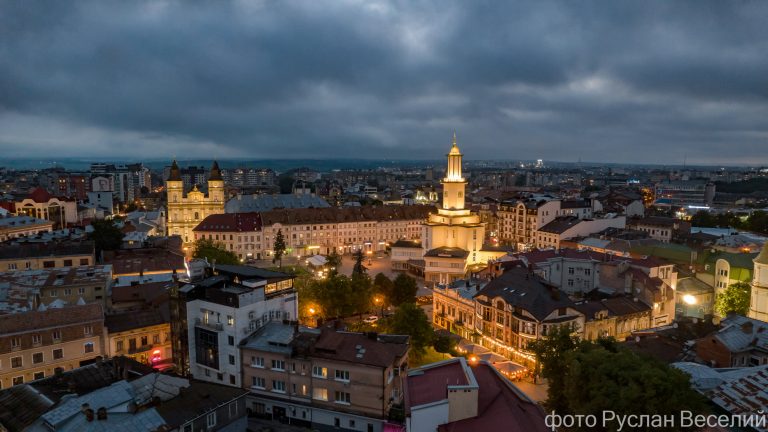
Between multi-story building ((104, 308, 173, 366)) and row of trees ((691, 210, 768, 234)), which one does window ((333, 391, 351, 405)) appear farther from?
row of trees ((691, 210, 768, 234))

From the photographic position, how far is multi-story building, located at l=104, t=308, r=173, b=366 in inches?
1323

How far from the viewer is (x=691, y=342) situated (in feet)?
111

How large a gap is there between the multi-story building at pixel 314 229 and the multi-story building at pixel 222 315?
49.6 meters

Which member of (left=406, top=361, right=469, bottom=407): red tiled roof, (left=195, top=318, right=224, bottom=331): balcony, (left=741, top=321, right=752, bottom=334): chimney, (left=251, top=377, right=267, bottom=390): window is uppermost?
(left=406, top=361, right=469, bottom=407): red tiled roof

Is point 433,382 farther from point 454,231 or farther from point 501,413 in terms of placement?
point 454,231

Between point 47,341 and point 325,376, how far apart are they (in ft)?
59.3

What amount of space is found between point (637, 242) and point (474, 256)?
20.8m

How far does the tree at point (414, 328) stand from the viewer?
116ft

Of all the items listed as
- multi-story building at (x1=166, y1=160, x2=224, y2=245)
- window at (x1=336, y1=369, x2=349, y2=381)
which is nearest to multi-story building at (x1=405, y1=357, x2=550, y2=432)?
window at (x1=336, y1=369, x2=349, y2=381)

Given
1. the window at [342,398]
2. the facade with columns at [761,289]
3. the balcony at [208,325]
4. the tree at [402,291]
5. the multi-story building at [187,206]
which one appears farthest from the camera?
the multi-story building at [187,206]

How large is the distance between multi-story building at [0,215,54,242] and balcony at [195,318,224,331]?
159ft

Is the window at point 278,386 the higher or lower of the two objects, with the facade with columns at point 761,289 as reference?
lower

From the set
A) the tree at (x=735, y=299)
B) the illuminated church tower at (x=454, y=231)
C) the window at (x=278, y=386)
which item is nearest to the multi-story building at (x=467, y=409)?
the window at (x=278, y=386)

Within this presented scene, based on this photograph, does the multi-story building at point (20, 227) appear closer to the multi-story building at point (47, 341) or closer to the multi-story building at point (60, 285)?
the multi-story building at point (60, 285)
